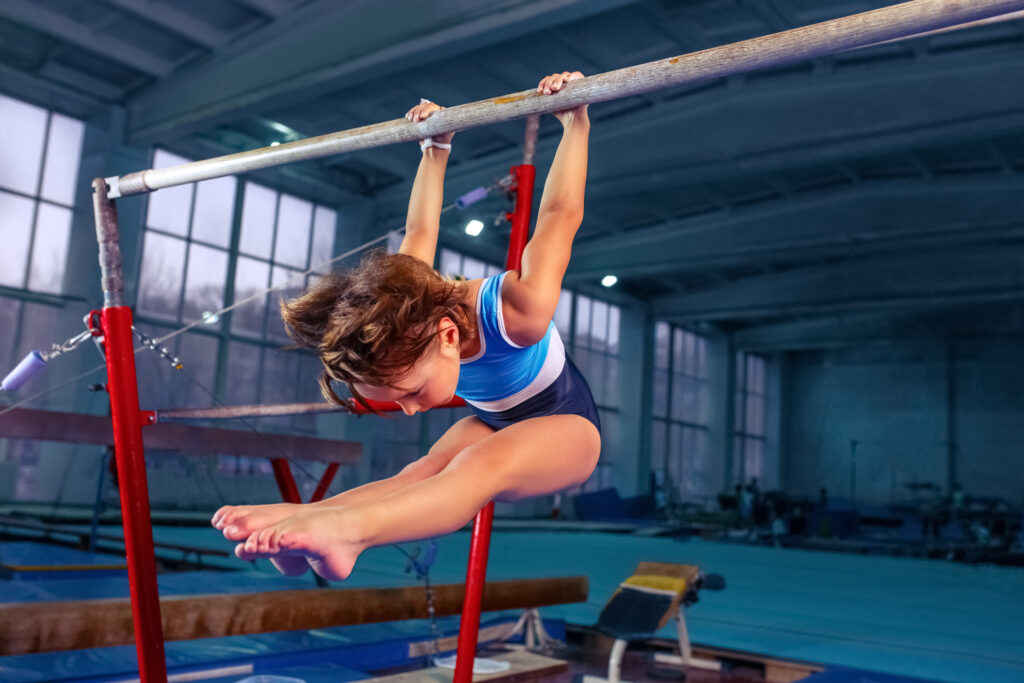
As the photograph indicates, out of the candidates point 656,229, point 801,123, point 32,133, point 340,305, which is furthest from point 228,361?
point 340,305

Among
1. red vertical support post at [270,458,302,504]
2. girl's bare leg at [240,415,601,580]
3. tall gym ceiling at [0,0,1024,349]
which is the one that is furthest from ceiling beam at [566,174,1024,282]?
girl's bare leg at [240,415,601,580]

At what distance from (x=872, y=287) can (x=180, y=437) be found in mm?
15046

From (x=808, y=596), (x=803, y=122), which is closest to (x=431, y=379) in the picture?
(x=808, y=596)

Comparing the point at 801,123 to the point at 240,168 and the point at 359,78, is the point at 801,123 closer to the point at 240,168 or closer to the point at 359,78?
the point at 359,78

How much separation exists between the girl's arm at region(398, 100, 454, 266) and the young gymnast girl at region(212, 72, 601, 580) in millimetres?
406

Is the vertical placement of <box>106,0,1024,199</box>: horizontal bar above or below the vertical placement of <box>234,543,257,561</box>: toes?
above

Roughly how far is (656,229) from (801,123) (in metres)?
5.29

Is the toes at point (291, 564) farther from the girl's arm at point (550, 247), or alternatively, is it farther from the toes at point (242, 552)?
the girl's arm at point (550, 247)

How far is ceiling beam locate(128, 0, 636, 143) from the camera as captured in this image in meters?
7.16

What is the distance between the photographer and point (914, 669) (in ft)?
13.9

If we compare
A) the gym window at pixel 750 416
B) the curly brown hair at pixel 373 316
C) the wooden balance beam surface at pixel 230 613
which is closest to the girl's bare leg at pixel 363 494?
the curly brown hair at pixel 373 316

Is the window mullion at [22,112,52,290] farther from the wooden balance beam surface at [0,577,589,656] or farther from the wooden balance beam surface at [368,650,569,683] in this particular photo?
the wooden balance beam surface at [368,650,569,683]

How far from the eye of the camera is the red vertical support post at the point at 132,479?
103 inches

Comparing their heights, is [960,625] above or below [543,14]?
below
